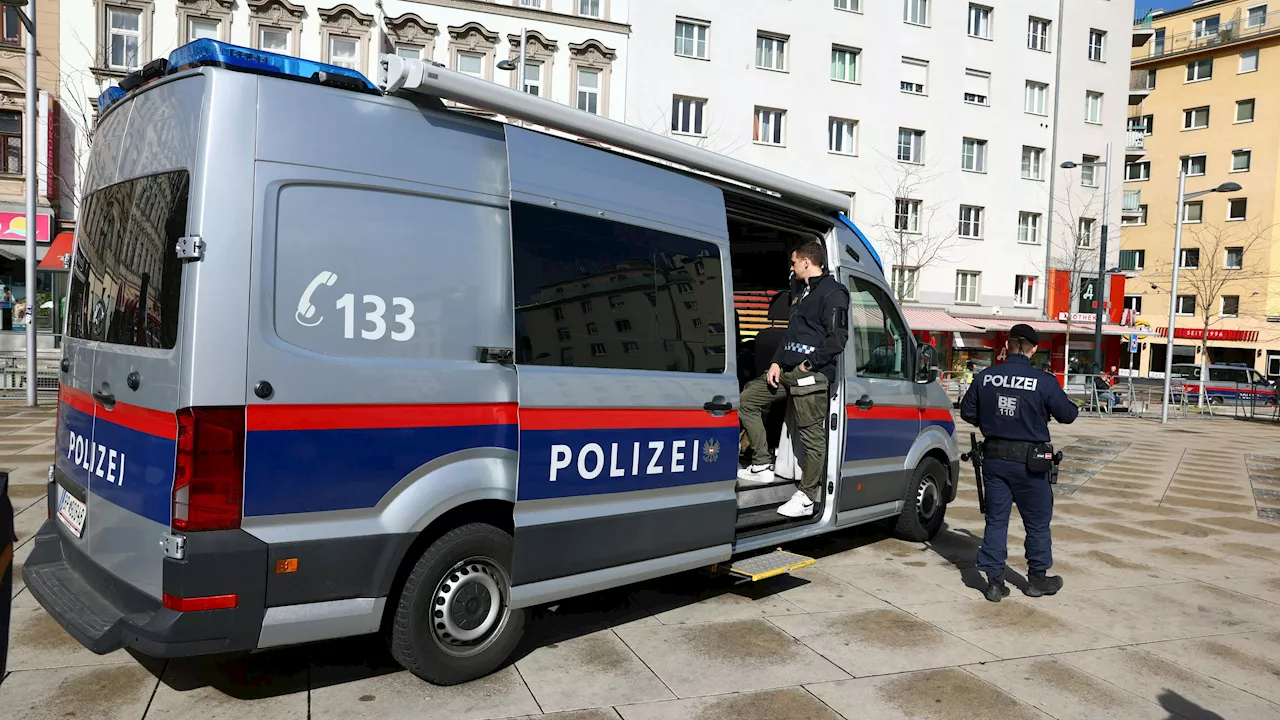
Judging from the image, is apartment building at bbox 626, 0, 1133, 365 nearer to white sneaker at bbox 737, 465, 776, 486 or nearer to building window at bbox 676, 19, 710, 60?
building window at bbox 676, 19, 710, 60

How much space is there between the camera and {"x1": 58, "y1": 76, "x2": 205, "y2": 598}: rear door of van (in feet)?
10.8

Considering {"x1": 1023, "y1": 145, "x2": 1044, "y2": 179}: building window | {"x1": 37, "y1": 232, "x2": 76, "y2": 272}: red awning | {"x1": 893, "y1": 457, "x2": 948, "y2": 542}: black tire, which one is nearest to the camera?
{"x1": 893, "y1": 457, "x2": 948, "y2": 542}: black tire

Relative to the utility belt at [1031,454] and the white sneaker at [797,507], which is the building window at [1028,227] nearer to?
the utility belt at [1031,454]

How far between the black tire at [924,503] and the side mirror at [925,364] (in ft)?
2.06

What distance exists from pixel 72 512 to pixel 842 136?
31.3m

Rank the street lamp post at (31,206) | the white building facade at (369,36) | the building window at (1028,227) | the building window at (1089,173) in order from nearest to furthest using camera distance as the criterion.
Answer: the street lamp post at (31,206)
the white building facade at (369,36)
the building window at (1028,227)
the building window at (1089,173)

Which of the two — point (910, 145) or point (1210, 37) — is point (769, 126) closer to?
point (910, 145)

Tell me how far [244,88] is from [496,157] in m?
1.06

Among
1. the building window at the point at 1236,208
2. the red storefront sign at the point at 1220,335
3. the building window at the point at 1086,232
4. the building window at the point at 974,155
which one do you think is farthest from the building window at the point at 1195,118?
the building window at the point at 974,155

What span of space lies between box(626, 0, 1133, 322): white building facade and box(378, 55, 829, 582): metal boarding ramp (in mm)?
23795

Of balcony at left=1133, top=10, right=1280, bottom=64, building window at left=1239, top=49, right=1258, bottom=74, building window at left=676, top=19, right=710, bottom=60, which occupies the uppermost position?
balcony at left=1133, top=10, right=1280, bottom=64

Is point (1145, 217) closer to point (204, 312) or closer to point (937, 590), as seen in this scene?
point (937, 590)

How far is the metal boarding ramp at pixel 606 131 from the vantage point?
3.62 meters

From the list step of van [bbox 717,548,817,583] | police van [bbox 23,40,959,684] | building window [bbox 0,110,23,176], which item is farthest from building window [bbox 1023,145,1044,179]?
police van [bbox 23,40,959,684]
